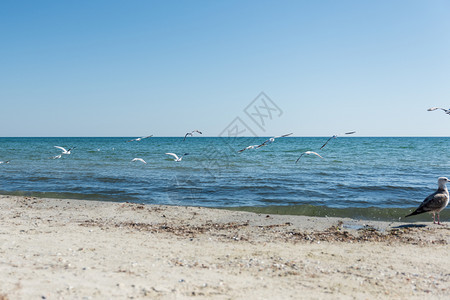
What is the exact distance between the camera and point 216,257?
247 inches

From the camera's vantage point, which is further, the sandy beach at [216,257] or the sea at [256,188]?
the sea at [256,188]

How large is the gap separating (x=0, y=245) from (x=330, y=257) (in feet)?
21.2

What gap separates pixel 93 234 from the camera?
25.7 feet

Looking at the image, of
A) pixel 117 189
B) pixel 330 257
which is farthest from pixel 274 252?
pixel 117 189

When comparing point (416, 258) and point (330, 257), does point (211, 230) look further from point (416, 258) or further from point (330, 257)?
point (416, 258)

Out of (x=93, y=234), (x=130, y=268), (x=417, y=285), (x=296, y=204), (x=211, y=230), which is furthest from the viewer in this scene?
(x=296, y=204)

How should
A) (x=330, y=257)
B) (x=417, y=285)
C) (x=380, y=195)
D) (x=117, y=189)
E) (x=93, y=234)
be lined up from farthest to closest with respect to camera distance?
(x=117, y=189) < (x=380, y=195) < (x=93, y=234) < (x=330, y=257) < (x=417, y=285)

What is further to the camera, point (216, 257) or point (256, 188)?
point (256, 188)

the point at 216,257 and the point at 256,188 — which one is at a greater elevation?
the point at 256,188

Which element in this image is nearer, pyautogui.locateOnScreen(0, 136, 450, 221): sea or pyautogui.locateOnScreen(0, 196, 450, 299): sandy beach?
pyautogui.locateOnScreen(0, 196, 450, 299): sandy beach

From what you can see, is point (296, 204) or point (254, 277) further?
point (296, 204)

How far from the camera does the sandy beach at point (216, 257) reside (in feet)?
15.6

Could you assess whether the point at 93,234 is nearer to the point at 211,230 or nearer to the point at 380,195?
the point at 211,230

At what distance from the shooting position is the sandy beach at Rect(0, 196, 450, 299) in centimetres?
474
